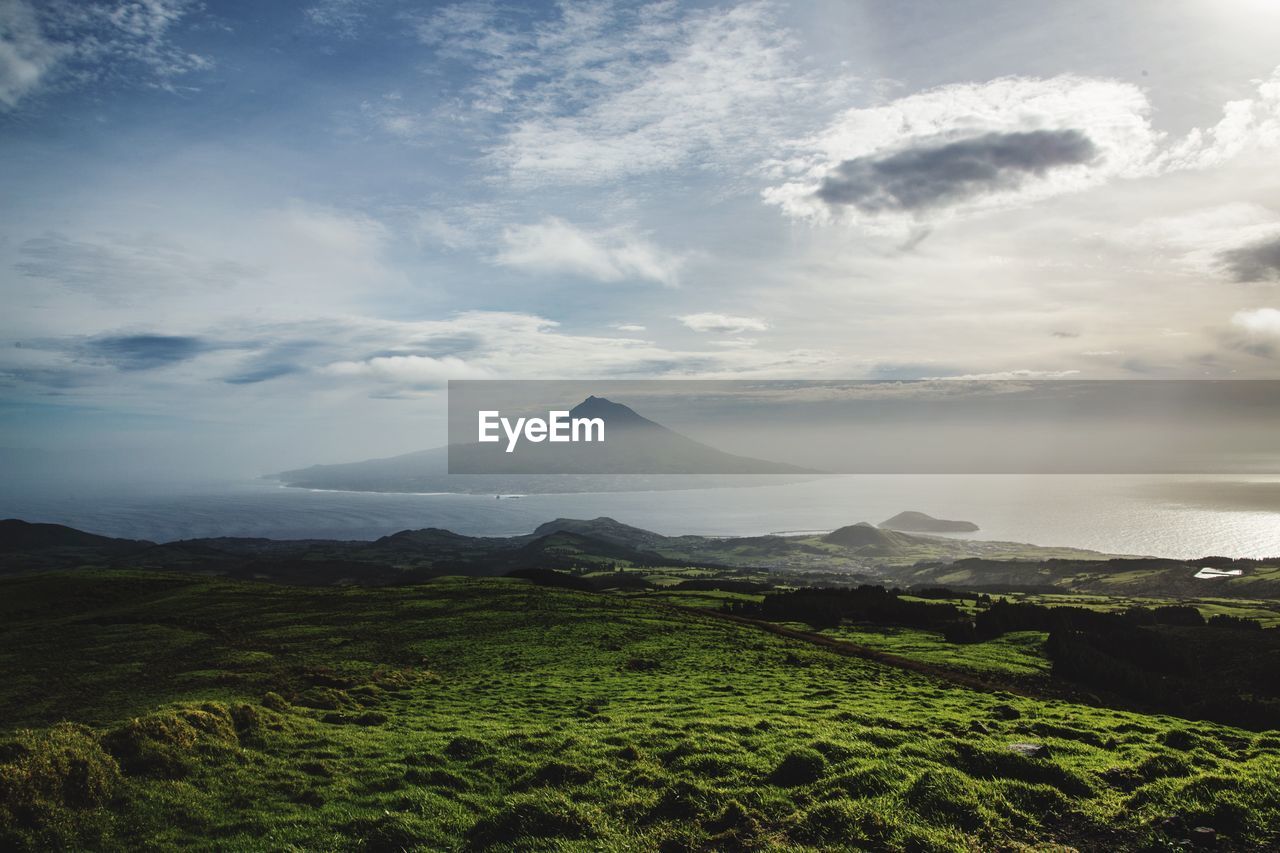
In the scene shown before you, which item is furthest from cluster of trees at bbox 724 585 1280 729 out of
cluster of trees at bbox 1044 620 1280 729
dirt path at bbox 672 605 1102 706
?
dirt path at bbox 672 605 1102 706

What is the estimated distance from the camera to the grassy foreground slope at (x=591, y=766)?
1468cm

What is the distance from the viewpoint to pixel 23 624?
6438 cm

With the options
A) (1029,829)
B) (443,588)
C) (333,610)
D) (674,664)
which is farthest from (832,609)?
(1029,829)

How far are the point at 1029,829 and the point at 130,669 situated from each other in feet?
166

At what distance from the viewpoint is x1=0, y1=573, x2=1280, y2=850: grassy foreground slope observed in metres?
14.7

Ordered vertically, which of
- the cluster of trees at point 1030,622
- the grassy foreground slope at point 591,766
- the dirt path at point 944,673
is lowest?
the cluster of trees at point 1030,622

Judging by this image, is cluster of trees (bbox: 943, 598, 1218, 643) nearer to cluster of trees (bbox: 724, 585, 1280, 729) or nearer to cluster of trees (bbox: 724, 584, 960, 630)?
cluster of trees (bbox: 724, 585, 1280, 729)

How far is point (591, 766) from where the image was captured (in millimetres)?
18891

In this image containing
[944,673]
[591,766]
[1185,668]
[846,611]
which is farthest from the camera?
[846,611]

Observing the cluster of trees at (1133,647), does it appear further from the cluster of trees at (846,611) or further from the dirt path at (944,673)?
the dirt path at (944,673)

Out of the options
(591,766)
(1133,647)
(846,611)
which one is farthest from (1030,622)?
(591,766)

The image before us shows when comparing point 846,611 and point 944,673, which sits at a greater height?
point 944,673

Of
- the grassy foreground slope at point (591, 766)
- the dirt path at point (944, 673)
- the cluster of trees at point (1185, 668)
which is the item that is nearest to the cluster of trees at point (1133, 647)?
the cluster of trees at point (1185, 668)

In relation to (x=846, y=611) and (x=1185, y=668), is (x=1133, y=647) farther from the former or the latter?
(x=846, y=611)
